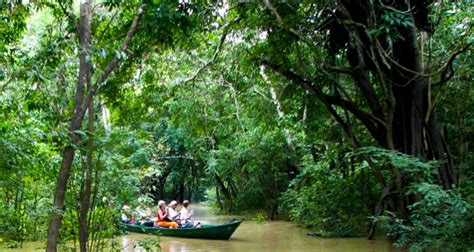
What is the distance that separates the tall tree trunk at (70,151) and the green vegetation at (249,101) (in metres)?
0.02

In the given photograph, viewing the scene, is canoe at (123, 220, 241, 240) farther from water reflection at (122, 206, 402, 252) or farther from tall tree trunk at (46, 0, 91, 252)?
tall tree trunk at (46, 0, 91, 252)

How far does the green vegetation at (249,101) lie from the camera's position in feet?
20.9

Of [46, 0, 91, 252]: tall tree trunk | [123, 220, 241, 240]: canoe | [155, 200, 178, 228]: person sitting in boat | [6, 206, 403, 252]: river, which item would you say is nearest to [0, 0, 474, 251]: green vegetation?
[46, 0, 91, 252]: tall tree trunk

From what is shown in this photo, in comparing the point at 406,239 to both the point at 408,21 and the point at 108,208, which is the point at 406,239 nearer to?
the point at 408,21

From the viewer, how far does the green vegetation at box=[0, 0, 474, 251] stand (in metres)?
6.36

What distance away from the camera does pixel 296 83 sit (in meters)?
10.4

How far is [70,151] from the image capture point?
5.50m

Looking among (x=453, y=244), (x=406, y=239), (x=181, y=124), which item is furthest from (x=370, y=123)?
(x=181, y=124)

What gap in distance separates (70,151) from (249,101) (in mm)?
8819

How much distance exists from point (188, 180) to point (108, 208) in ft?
88.5

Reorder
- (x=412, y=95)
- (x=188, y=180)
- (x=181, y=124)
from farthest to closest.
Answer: (x=188, y=180) → (x=181, y=124) → (x=412, y=95)

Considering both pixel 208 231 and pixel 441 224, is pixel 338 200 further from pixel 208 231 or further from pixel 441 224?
pixel 441 224

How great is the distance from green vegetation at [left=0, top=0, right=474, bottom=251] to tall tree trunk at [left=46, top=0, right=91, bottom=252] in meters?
0.02

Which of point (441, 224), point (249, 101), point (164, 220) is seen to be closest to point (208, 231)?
point (164, 220)
